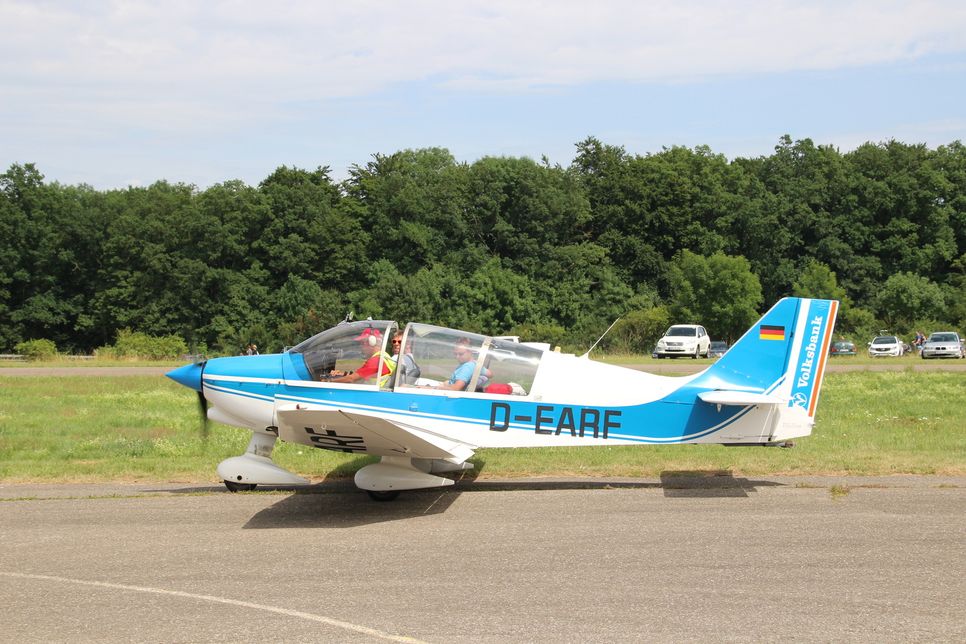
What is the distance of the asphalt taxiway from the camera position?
549cm

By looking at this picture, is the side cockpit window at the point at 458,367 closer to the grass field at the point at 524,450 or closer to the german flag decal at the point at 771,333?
the grass field at the point at 524,450

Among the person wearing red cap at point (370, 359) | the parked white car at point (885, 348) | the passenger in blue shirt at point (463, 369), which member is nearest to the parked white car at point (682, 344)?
the parked white car at point (885, 348)

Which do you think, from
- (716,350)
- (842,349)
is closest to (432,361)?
(716,350)

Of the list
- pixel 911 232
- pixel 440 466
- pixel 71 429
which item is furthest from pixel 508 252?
pixel 440 466

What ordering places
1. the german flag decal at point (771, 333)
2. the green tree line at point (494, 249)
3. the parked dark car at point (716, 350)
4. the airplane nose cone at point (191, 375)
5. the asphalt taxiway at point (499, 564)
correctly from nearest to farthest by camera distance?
the asphalt taxiway at point (499, 564) → the german flag decal at point (771, 333) → the airplane nose cone at point (191, 375) → the parked dark car at point (716, 350) → the green tree line at point (494, 249)

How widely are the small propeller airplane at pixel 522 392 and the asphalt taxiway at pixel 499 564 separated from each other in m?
0.64

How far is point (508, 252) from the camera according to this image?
5950 cm

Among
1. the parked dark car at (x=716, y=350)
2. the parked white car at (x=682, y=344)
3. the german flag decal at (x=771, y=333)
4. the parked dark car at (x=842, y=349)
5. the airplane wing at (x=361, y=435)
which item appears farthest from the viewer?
the parked dark car at (x=842, y=349)

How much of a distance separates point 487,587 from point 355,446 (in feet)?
10.1

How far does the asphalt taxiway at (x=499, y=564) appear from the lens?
5488mm

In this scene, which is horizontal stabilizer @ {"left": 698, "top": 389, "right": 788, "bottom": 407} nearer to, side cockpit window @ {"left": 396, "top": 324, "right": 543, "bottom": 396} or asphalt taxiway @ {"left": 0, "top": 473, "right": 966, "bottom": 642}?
asphalt taxiway @ {"left": 0, "top": 473, "right": 966, "bottom": 642}

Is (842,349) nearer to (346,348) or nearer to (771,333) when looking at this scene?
(771,333)

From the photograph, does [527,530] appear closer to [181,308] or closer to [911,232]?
[181,308]

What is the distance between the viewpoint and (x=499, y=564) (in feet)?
22.2
